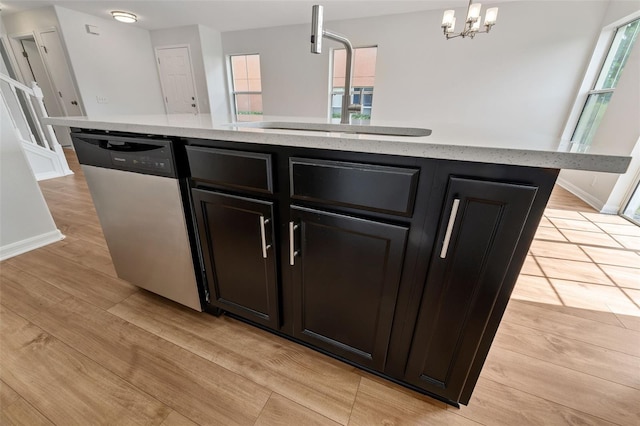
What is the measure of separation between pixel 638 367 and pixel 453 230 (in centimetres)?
125

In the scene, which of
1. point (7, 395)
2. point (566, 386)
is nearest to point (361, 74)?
point (566, 386)

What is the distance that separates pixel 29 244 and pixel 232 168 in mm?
2087

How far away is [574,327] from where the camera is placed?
1.29m

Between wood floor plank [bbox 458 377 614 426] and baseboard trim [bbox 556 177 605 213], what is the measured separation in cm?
307

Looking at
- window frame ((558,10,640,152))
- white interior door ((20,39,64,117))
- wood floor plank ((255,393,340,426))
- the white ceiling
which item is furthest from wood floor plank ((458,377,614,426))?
white interior door ((20,39,64,117))

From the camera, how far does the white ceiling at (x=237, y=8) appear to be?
11.7ft

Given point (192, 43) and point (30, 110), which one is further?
point (192, 43)

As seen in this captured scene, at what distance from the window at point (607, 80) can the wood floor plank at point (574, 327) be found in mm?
2662

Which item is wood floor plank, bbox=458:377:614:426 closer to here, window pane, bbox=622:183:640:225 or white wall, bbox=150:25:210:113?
window pane, bbox=622:183:640:225

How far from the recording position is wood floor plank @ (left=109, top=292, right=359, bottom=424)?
0.95 meters

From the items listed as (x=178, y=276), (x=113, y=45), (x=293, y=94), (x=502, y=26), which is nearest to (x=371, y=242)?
(x=178, y=276)

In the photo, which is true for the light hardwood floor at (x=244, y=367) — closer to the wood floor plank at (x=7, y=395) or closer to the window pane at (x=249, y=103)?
the wood floor plank at (x=7, y=395)

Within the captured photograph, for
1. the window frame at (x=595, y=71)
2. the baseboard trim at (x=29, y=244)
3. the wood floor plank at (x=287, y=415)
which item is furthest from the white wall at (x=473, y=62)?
the baseboard trim at (x=29, y=244)

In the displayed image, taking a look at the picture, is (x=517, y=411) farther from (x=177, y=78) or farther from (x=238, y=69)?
(x=177, y=78)
